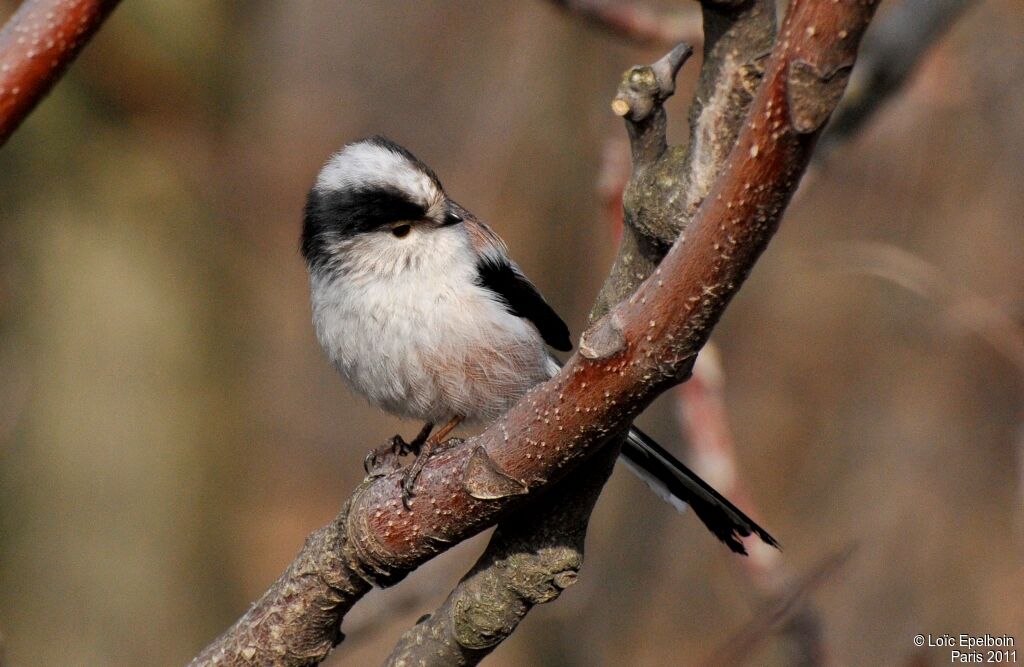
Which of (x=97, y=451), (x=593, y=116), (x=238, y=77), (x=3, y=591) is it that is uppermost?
(x=593, y=116)

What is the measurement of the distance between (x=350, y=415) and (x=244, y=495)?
260cm

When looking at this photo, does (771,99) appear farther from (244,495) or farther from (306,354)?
(306,354)

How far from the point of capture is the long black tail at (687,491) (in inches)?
112

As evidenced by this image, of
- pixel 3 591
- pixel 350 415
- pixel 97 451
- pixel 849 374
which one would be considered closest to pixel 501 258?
pixel 97 451

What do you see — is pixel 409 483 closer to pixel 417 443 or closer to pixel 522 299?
pixel 417 443

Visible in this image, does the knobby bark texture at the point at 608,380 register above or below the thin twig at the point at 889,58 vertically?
below

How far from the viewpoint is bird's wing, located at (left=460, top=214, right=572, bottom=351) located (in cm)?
353

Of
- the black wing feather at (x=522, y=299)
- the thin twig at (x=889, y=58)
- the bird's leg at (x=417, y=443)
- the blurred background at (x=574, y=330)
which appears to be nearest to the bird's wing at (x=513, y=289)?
the black wing feather at (x=522, y=299)

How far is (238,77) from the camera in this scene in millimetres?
6402

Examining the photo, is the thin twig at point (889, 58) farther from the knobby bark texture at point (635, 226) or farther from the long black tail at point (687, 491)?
the knobby bark texture at point (635, 226)

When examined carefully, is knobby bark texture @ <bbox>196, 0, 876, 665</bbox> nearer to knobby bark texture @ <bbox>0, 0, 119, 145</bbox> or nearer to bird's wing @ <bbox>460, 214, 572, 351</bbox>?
bird's wing @ <bbox>460, 214, 572, 351</bbox>

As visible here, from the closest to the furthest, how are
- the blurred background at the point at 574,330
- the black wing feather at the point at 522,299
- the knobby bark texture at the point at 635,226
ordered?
the knobby bark texture at the point at 635,226 → the black wing feather at the point at 522,299 → the blurred background at the point at 574,330

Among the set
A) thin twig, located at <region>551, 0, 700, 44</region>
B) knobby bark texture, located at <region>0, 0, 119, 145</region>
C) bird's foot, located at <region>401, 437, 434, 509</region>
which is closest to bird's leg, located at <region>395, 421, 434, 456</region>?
bird's foot, located at <region>401, 437, 434, 509</region>

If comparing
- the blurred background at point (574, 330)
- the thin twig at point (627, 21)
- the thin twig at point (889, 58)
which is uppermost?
the thin twig at point (889, 58)
